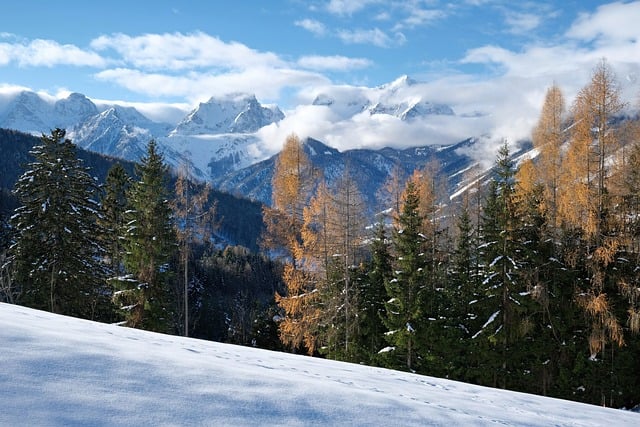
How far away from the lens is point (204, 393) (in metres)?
5.02

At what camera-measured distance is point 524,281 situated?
69.0 ft

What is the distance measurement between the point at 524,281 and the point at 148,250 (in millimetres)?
17562

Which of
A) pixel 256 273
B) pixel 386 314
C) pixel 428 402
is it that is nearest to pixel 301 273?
pixel 386 314

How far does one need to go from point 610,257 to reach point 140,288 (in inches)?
810

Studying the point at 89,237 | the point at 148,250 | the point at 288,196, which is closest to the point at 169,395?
the point at 148,250

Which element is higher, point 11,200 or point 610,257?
point 11,200

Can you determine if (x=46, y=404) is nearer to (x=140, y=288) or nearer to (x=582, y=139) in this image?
(x=140, y=288)

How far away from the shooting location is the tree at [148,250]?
2250 cm

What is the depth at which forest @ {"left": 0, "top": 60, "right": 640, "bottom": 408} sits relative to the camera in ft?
65.3

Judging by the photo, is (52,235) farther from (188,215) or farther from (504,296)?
(504,296)

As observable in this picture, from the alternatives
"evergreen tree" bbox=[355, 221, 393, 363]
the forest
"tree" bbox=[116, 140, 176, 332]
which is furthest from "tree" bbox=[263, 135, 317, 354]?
"tree" bbox=[116, 140, 176, 332]

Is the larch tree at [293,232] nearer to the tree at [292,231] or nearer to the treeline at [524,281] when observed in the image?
the tree at [292,231]

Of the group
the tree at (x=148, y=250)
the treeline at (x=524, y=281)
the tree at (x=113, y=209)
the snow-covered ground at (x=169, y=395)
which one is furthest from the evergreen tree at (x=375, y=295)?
the snow-covered ground at (x=169, y=395)

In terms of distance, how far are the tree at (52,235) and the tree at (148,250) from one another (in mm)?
3646
